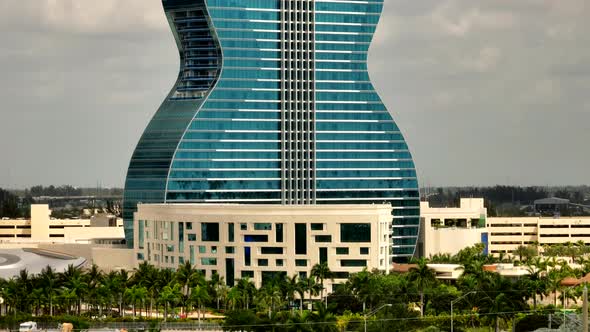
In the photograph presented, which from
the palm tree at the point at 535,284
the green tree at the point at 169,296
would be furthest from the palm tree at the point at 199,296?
the palm tree at the point at 535,284

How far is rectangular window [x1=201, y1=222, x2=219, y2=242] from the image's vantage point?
19125 centimetres

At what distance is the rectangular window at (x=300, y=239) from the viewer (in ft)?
613

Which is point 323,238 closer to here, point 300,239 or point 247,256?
point 300,239

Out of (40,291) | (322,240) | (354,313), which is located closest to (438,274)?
(322,240)

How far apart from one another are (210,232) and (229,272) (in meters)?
4.82

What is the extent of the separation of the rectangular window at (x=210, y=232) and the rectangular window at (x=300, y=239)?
8.93 meters

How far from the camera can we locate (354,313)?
169 m

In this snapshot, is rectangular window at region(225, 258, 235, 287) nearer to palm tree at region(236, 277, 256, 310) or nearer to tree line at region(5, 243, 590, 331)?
tree line at region(5, 243, 590, 331)

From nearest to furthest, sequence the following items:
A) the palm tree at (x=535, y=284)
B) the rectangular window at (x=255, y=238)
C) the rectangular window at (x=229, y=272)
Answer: the palm tree at (x=535, y=284) < the rectangular window at (x=255, y=238) < the rectangular window at (x=229, y=272)

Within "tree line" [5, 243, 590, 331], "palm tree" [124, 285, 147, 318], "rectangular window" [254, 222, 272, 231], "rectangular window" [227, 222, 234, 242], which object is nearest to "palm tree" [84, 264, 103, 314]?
"tree line" [5, 243, 590, 331]

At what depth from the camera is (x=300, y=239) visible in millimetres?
187000

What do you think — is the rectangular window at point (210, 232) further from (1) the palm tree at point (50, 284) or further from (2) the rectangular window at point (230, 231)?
(1) the palm tree at point (50, 284)

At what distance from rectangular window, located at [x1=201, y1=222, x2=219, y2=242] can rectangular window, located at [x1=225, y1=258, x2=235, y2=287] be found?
2.71 metres

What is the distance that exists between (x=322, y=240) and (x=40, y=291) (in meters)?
28.8
